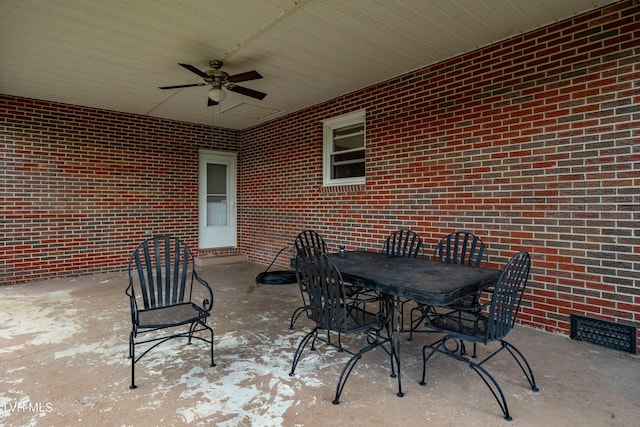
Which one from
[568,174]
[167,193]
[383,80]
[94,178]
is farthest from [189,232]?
[568,174]

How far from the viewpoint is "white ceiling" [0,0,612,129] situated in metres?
2.85

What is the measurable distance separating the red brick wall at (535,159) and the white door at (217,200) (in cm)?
351

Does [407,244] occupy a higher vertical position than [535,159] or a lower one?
lower

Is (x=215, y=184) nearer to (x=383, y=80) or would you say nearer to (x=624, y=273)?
(x=383, y=80)

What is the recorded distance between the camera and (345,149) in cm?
526

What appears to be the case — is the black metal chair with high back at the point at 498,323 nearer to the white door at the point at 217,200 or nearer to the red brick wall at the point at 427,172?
the red brick wall at the point at 427,172

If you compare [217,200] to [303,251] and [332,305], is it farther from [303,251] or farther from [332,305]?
[332,305]

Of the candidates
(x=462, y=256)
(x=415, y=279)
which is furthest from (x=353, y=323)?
(x=462, y=256)

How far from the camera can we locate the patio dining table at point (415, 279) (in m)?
2.01

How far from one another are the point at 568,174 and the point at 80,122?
6821 mm

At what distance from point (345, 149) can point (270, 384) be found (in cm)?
375

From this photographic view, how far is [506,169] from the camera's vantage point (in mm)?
3418

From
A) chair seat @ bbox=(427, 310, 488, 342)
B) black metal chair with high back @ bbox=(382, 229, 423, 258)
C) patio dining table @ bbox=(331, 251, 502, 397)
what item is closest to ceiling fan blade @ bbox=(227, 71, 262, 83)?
patio dining table @ bbox=(331, 251, 502, 397)

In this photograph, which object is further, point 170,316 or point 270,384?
point 170,316
